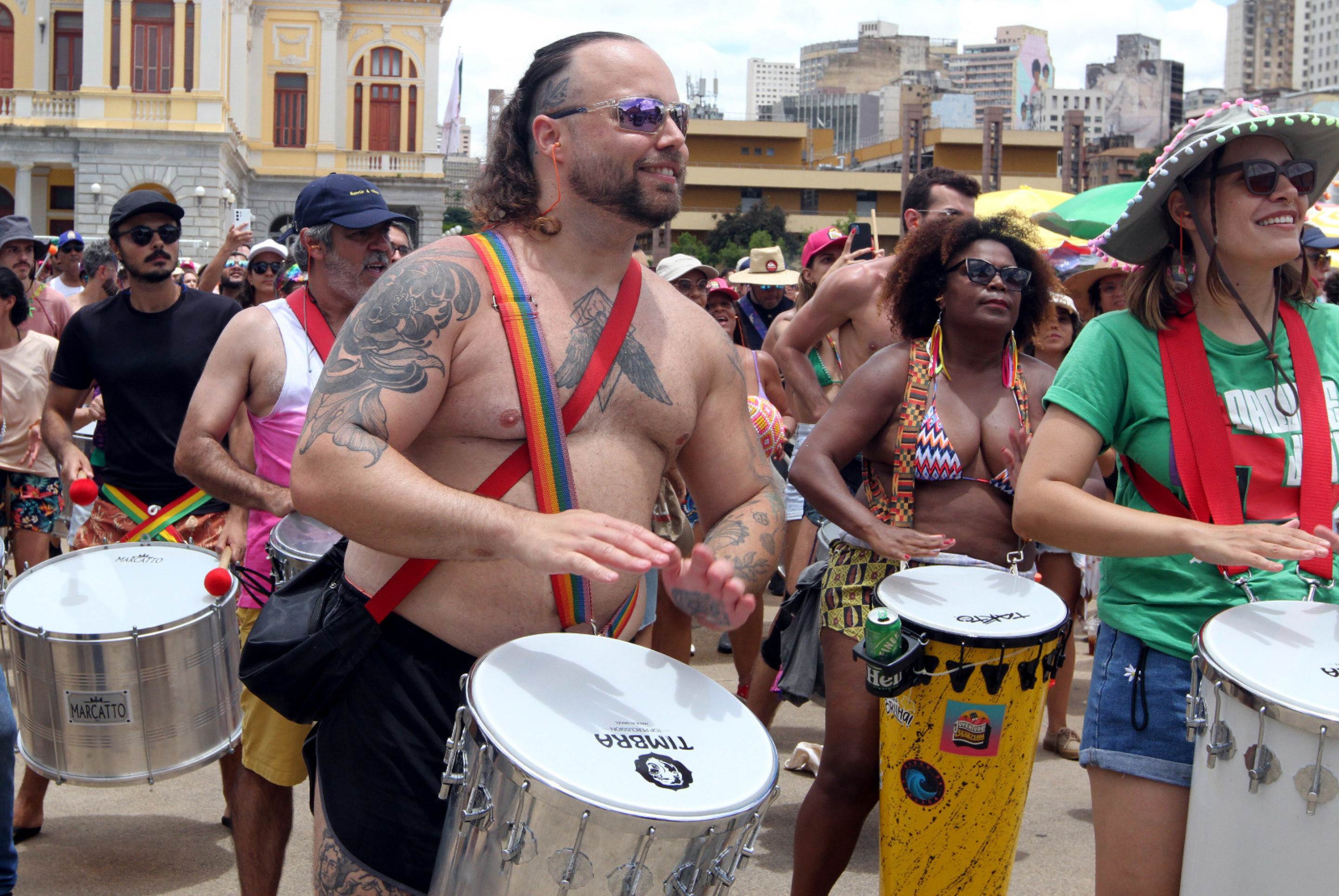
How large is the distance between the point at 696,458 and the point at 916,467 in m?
1.24

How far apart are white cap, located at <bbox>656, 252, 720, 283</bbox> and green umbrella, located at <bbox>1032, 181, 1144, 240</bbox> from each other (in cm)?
230

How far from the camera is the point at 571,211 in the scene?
2467 mm

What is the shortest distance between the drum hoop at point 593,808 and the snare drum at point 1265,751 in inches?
35.7

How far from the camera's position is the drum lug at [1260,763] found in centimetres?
218

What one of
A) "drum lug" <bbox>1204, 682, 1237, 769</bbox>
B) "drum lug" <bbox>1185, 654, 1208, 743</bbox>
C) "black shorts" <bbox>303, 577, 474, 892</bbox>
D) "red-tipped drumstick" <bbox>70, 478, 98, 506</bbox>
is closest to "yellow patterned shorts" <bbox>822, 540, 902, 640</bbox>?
"drum lug" <bbox>1185, 654, 1208, 743</bbox>

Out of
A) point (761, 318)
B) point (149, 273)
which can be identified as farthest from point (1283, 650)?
point (761, 318)

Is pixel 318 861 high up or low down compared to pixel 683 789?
down

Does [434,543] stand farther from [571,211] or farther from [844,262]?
[844,262]

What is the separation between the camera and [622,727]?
79.5 inches

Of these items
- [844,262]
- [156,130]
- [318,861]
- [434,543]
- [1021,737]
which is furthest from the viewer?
[156,130]

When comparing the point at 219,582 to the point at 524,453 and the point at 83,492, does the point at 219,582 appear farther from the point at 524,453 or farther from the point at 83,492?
the point at 524,453

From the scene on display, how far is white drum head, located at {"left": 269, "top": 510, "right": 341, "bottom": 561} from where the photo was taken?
350 cm

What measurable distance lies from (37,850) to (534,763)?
129 inches

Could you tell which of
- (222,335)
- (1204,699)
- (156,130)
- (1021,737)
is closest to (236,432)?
(222,335)
